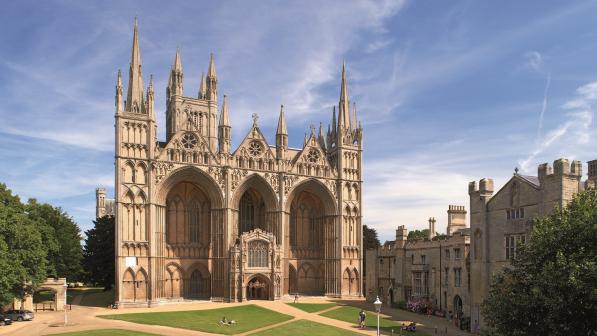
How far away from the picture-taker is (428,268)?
65438mm

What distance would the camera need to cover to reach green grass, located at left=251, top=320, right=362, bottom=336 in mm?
47872

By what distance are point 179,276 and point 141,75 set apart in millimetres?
28831

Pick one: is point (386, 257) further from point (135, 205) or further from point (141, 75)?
point (141, 75)

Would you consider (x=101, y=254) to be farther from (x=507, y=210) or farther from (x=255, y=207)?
(x=507, y=210)

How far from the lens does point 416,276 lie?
68312 mm

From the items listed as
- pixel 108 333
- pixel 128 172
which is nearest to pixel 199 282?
pixel 128 172

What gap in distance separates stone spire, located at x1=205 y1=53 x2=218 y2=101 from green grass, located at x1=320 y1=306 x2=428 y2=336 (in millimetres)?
42051

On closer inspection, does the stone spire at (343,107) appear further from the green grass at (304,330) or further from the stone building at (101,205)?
the stone building at (101,205)

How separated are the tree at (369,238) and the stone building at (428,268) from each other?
2690cm

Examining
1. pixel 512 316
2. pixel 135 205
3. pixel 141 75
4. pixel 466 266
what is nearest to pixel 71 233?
pixel 135 205

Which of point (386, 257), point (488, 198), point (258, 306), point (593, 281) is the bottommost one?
point (258, 306)

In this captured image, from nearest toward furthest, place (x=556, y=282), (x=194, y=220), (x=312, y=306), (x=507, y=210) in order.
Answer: (x=556, y=282), (x=507, y=210), (x=312, y=306), (x=194, y=220)

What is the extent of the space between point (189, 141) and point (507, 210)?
144ft

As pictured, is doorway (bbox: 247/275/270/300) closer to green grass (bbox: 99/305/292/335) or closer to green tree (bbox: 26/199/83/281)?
green grass (bbox: 99/305/292/335)
